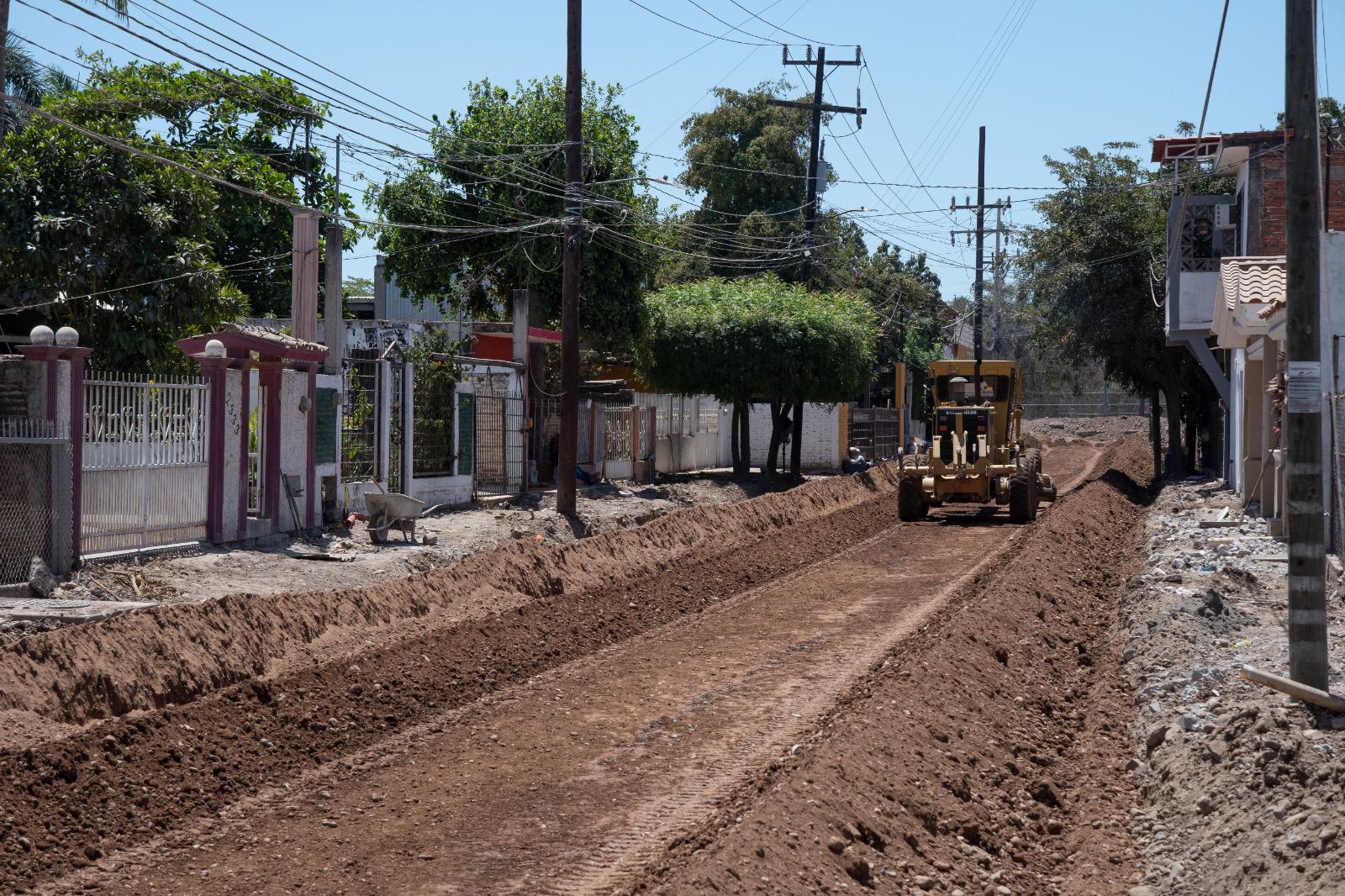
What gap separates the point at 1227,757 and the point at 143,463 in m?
11.6

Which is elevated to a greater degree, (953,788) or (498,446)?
(498,446)

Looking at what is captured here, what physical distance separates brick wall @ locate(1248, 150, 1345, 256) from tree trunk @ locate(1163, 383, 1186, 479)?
980cm

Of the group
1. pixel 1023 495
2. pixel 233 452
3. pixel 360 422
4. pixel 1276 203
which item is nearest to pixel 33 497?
pixel 233 452

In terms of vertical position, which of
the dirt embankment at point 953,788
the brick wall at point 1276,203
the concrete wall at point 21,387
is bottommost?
the dirt embankment at point 953,788

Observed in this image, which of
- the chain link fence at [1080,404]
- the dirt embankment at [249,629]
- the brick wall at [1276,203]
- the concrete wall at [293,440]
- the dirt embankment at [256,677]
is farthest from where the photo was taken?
the chain link fence at [1080,404]

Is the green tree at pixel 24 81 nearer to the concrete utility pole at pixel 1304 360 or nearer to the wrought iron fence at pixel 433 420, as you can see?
the wrought iron fence at pixel 433 420

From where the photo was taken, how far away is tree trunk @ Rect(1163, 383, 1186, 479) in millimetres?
34969

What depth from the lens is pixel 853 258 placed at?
60250 mm

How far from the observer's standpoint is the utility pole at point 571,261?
21.6 m

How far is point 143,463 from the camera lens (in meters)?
14.5

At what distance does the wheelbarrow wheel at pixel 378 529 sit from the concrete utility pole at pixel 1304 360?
12131 mm

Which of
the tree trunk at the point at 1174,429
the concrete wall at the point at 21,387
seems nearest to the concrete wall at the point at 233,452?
the concrete wall at the point at 21,387

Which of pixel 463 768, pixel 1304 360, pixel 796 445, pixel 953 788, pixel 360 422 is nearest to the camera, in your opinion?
pixel 953 788

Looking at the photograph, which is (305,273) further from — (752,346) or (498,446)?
(752,346)
